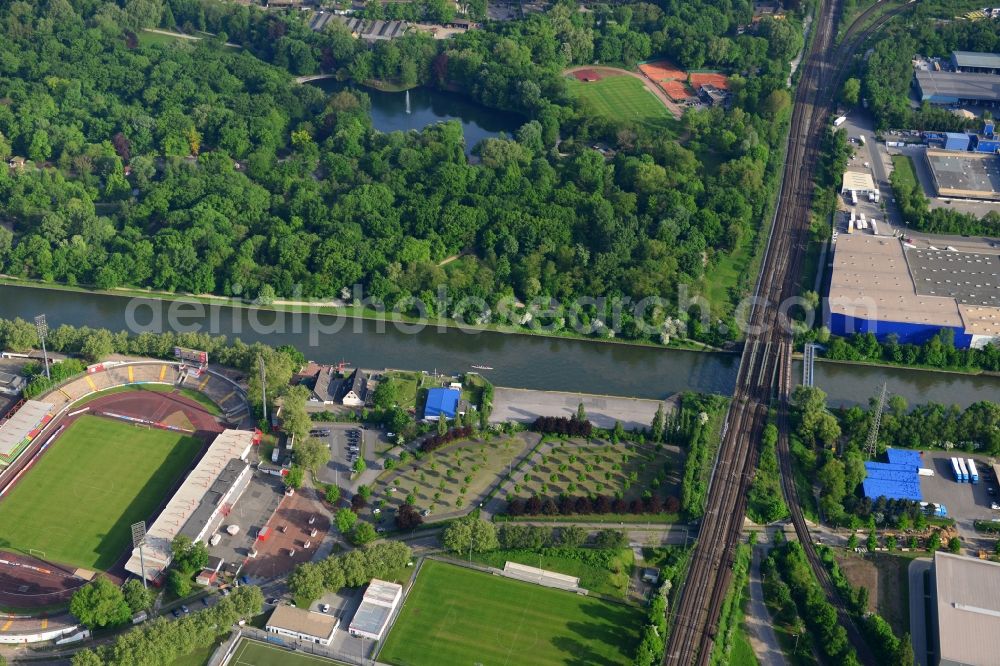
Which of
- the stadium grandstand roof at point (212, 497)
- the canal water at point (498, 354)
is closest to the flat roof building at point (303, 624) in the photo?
the stadium grandstand roof at point (212, 497)

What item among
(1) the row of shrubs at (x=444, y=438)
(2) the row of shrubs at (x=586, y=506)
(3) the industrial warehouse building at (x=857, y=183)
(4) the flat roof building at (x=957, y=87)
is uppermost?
(4) the flat roof building at (x=957, y=87)

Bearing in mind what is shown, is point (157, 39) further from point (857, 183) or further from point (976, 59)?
point (976, 59)

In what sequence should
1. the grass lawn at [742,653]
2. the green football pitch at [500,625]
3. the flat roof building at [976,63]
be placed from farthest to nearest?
the flat roof building at [976,63] < the grass lawn at [742,653] < the green football pitch at [500,625]

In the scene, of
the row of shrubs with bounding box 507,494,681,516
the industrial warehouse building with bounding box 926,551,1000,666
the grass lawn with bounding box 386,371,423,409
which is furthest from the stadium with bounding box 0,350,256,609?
the industrial warehouse building with bounding box 926,551,1000,666

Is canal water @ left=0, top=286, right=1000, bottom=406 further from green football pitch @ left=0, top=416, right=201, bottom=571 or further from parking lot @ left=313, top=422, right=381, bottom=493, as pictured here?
green football pitch @ left=0, top=416, right=201, bottom=571

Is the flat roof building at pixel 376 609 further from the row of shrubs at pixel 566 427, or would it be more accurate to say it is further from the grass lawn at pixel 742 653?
the grass lawn at pixel 742 653

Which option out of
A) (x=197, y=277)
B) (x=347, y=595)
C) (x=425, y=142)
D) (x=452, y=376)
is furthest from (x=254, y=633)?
(x=425, y=142)

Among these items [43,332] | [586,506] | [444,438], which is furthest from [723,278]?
[43,332]
